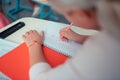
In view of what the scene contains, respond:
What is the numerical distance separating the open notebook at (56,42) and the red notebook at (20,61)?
0.08 ft

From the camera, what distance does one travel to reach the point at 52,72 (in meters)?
0.75

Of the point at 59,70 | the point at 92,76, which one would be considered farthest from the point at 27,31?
the point at 92,76

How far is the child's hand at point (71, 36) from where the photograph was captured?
105 centimetres

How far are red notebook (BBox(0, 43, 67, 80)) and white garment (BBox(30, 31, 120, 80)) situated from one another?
29cm

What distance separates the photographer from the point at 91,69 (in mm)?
601

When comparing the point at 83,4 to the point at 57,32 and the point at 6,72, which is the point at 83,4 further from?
the point at 57,32

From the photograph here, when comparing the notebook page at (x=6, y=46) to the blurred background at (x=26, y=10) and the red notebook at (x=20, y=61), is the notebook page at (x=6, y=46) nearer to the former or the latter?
the red notebook at (x=20, y=61)

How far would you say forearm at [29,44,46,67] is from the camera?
90cm

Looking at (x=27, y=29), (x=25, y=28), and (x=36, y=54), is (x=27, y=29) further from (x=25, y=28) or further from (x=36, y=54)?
(x=36, y=54)

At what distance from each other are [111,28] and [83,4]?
9 centimetres

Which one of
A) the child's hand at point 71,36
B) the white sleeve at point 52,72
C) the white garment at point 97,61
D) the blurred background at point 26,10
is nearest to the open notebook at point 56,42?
the child's hand at point 71,36

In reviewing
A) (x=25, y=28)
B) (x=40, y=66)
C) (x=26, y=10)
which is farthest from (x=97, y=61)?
(x=26, y=10)

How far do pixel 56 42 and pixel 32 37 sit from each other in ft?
0.39

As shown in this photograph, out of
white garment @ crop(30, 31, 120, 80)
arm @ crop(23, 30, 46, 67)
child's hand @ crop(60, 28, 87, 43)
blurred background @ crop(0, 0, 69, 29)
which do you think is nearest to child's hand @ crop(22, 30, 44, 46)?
arm @ crop(23, 30, 46, 67)
